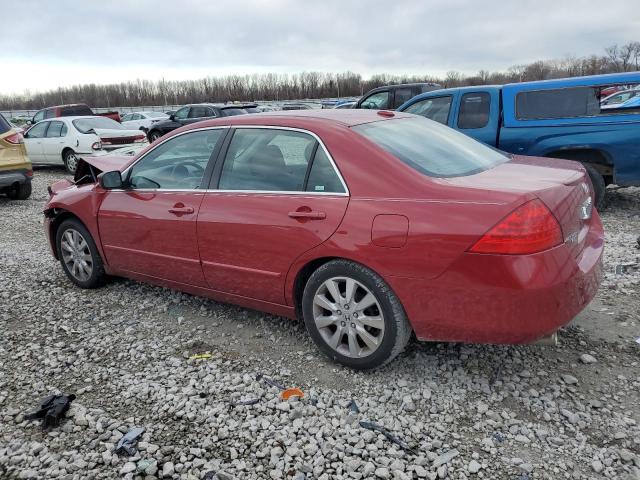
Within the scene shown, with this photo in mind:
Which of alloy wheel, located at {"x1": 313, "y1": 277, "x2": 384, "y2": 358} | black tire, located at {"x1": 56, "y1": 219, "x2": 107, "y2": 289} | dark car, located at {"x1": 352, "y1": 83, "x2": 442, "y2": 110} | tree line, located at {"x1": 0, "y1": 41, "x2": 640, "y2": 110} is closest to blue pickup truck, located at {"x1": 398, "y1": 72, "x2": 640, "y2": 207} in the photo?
alloy wheel, located at {"x1": 313, "y1": 277, "x2": 384, "y2": 358}

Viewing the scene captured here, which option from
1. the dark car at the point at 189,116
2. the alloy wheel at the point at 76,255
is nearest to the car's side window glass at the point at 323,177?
the alloy wheel at the point at 76,255

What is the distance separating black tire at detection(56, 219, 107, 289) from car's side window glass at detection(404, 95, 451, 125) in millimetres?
5638

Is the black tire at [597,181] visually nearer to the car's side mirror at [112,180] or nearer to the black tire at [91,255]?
the car's side mirror at [112,180]

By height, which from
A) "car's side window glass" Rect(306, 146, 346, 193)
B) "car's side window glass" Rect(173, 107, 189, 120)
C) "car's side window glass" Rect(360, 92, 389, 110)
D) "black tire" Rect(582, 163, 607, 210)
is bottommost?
"black tire" Rect(582, 163, 607, 210)

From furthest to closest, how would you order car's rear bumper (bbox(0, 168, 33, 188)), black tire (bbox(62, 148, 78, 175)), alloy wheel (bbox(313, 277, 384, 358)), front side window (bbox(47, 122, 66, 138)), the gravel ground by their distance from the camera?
front side window (bbox(47, 122, 66, 138)) → black tire (bbox(62, 148, 78, 175)) → car's rear bumper (bbox(0, 168, 33, 188)) → alloy wheel (bbox(313, 277, 384, 358)) → the gravel ground

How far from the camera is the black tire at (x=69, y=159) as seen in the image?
13.2 meters

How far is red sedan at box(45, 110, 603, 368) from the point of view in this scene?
2.68 metres

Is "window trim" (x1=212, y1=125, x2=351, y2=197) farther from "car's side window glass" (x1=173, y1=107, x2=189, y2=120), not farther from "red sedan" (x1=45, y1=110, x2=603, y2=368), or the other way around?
"car's side window glass" (x1=173, y1=107, x2=189, y2=120)

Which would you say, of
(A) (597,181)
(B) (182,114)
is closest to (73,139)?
(B) (182,114)

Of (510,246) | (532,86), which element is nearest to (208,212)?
(510,246)

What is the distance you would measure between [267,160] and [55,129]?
12.3 metres

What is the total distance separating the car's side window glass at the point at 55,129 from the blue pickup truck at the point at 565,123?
1044 cm

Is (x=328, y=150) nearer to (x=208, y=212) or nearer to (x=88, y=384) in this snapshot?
(x=208, y=212)

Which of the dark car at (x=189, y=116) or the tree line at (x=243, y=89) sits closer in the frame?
the dark car at (x=189, y=116)
